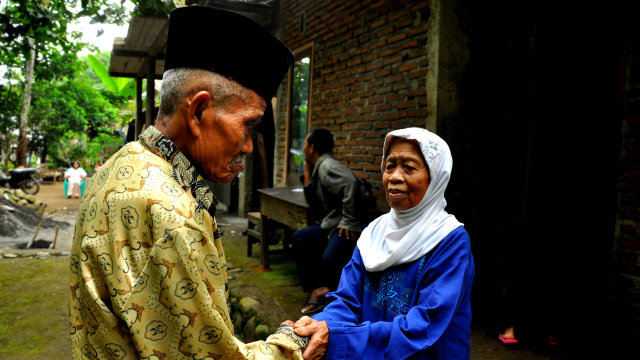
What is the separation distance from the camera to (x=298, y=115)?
7617mm

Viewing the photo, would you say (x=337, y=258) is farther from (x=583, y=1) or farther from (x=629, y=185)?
(x=583, y=1)

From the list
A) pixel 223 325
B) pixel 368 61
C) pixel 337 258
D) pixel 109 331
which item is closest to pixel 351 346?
pixel 223 325

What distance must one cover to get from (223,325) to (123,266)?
266mm

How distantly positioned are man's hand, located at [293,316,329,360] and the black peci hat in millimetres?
892

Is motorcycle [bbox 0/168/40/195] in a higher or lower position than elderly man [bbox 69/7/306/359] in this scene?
lower

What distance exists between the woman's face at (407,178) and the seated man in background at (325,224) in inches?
89.8

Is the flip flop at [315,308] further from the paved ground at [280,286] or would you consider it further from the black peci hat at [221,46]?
the black peci hat at [221,46]

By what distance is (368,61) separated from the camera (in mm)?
5223

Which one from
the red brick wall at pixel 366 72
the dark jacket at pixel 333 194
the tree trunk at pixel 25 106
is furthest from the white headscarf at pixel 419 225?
the tree trunk at pixel 25 106

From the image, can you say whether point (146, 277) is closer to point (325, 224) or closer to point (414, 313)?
point (414, 313)

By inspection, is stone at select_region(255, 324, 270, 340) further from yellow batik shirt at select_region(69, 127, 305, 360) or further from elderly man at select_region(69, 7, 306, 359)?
yellow batik shirt at select_region(69, 127, 305, 360)

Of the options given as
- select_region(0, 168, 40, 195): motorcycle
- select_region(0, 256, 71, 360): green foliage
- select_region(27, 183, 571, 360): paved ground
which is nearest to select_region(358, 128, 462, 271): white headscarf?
select_region(27, 183, 571, 360): paved ground

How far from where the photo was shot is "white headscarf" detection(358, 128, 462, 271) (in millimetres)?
1887

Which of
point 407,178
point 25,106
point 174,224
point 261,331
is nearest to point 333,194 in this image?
point 261,331
